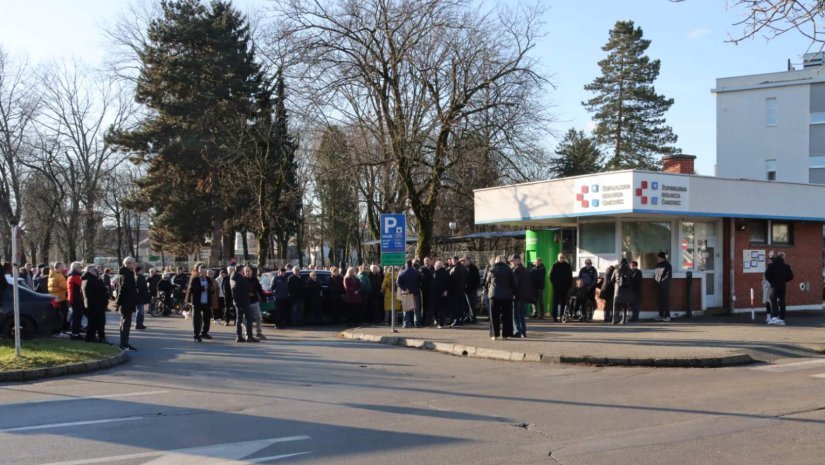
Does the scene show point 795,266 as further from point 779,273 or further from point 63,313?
point 63,313

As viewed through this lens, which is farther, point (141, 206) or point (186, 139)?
point (141, 206)

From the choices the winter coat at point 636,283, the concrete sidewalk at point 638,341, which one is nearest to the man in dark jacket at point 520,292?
the concrete sidewalk at point 638,341

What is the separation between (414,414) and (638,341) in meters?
8.31

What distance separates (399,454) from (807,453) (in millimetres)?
3690

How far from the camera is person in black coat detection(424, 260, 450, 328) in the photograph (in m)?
20.2

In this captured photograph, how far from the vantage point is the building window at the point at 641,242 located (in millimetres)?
21062

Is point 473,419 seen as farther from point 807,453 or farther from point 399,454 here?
point 807,453

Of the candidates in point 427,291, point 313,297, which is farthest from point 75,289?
point 427,291

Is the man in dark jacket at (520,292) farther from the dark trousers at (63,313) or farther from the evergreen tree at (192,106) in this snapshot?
the evergreen tree at (192,106)

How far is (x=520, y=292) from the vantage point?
55.1ft

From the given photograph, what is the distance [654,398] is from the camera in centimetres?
994

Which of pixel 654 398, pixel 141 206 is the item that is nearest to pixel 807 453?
pixel 654 398

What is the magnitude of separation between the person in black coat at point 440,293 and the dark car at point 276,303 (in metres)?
3.89

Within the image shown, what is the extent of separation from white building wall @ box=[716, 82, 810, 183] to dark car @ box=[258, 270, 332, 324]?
36.9m
